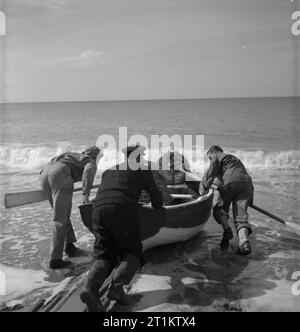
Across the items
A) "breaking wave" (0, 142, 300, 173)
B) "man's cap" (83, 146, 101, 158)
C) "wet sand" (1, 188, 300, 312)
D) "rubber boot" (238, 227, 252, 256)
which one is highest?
"man's cap" (83, 146, 101, 158)

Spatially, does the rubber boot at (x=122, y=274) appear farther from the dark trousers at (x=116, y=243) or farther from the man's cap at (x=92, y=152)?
the man's cap at (x=92, y=152)

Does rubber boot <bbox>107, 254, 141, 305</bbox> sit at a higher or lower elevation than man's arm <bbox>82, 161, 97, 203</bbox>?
lower

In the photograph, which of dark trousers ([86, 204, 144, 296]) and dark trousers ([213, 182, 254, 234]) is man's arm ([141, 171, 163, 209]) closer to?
dark trousers ([86, 204, 144, 296])

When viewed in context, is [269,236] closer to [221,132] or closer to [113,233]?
[113,233]

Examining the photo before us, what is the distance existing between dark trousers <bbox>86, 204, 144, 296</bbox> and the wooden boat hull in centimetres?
98

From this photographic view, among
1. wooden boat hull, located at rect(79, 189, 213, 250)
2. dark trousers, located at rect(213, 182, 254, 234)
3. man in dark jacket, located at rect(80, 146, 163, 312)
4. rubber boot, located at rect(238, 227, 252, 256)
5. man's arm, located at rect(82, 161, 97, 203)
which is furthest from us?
dark trousers, located at rect(213, 182, 254, 234)

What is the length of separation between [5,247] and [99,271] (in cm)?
347

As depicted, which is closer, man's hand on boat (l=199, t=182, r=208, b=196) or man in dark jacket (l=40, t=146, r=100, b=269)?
man in dark jacket (l=40, t=146, r=100, b=269)

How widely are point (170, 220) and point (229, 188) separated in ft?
4.28

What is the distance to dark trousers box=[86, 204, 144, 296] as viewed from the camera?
399 centimetres

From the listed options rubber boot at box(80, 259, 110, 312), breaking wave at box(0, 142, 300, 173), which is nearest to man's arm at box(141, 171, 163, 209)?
rubber boot at box(80, 259, 110, 312)

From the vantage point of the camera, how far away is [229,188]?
6332 mm

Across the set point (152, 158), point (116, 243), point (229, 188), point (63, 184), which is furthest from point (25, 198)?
point (152, 158)
